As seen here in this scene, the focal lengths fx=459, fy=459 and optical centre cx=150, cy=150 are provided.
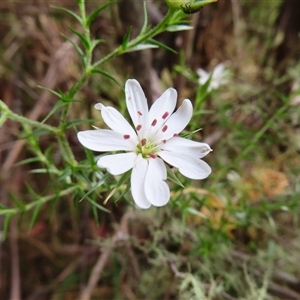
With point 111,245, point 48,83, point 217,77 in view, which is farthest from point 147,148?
point 48,83

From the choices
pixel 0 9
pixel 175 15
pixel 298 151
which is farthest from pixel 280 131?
pixel 0 9

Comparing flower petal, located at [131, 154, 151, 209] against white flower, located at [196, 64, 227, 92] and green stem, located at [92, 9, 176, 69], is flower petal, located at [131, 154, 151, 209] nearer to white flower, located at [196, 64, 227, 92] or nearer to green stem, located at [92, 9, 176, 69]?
green stem, located at [92, 9, 176, 69]

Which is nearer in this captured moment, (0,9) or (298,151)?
(298,151)

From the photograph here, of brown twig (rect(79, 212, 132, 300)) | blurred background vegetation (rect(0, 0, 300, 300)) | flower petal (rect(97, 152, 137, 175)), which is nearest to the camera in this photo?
flower petal (rect(97, 152, 137, 175))

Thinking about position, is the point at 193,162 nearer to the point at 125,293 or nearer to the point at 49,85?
the point at 125,293

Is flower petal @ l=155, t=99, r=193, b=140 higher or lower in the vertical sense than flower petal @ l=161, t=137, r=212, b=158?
higher

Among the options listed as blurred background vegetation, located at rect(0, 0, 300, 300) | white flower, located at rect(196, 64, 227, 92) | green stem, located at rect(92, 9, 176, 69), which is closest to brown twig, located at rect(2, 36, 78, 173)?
blurred background vegetation, located at rect(0, 0, 300, 300)

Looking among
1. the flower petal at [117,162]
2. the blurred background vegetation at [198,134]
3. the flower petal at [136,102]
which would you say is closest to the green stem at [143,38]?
the flower petal at [136,102]
